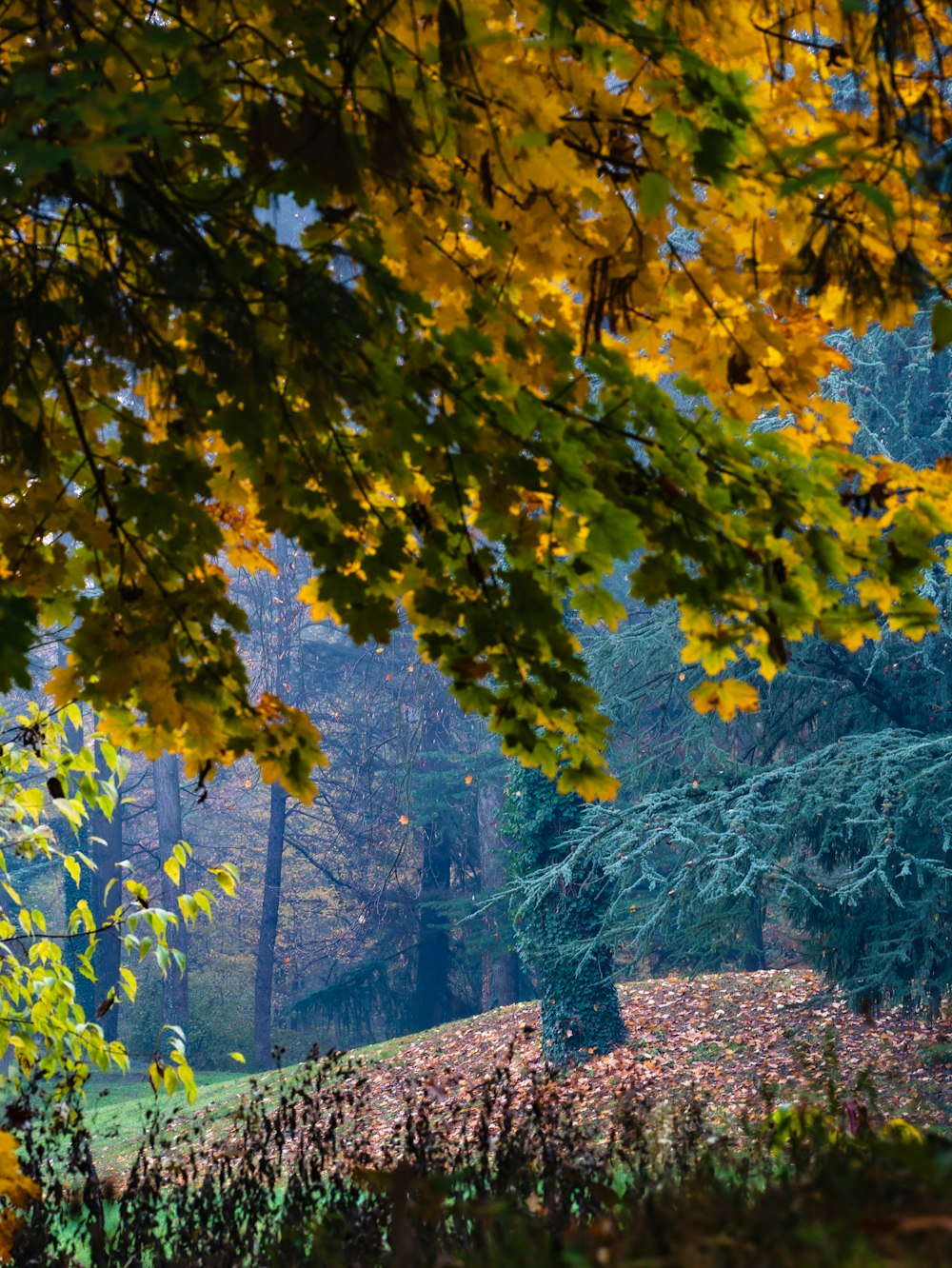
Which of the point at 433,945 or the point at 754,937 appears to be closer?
the point at 754,937

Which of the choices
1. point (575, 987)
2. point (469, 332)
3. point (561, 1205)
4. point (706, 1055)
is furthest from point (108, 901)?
point (469, 332)

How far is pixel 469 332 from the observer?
8.07 ft

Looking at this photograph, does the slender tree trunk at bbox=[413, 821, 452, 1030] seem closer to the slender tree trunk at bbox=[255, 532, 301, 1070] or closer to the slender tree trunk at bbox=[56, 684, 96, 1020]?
the slender tree trunk at bbox=[255, 532, 301, 1070]

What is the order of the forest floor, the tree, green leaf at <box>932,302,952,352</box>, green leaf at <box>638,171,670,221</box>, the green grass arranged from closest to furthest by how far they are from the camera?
green leaf at <box>932,302,952,352</box>, green leaf at <box>638,171,670,221</box>, the forest floor, the tree, the green grass

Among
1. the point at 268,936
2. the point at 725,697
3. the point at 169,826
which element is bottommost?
the point at 725,697

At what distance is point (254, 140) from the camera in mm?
2389

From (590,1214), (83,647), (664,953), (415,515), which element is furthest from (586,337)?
(664,953)

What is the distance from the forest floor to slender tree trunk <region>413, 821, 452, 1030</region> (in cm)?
734

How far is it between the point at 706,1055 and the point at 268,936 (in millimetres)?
12796

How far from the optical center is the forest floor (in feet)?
32.8

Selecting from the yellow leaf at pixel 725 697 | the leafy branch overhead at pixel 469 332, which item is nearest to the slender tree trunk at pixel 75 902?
the leafy branch overhead at pixel 469 332

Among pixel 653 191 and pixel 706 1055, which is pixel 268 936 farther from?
pixel 653 191

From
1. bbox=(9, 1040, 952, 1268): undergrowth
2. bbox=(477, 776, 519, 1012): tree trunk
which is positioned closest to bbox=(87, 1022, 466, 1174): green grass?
bbox=(477, 776, 519, 1012): tree trunk

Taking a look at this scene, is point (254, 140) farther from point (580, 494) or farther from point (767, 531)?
point (767, 531)
